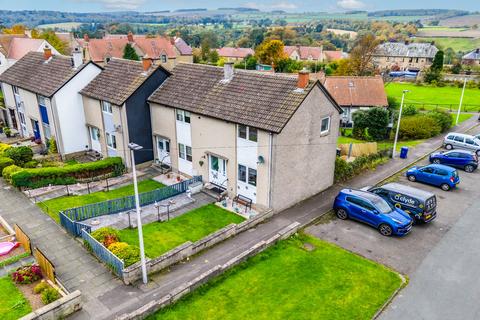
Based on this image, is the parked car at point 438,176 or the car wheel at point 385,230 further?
the parked car at point 438,176

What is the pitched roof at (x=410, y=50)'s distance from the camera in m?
109

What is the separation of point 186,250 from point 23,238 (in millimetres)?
8342

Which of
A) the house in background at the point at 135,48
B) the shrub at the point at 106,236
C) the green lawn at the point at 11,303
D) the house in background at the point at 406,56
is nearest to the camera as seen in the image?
the green lawn at the point at 11,303

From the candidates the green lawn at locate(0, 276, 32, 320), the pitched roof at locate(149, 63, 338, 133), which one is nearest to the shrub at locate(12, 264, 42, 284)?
the green lawn at locate(0, 276, 32, 320)

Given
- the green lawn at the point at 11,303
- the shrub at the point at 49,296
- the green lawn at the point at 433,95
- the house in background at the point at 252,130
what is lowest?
the green lawn at the point at 433,95

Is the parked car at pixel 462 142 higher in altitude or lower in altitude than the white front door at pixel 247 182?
lower

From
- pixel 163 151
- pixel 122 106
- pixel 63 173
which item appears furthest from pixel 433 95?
pixel 63 173

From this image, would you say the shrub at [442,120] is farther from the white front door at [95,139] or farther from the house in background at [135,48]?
the house in background at [135,48]

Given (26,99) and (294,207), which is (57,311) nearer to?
(294,207)

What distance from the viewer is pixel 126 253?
648 inches

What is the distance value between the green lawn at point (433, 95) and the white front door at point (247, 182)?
45.0 m

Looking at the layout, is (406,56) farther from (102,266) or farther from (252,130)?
(102,266)

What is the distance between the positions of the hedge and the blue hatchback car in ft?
55.2

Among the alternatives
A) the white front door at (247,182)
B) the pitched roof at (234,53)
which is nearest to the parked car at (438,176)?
the white front door at (247,182)
